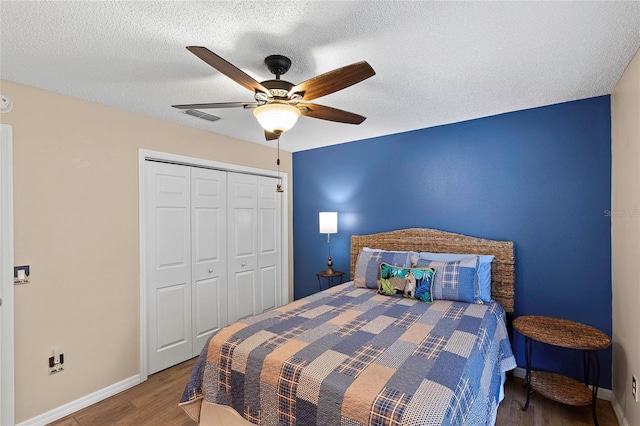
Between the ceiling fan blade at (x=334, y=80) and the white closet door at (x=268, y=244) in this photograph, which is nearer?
the ceiling fan blade at (x=334, y=80)

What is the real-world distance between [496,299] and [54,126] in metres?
3.94

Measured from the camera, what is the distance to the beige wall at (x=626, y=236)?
182 centimetres

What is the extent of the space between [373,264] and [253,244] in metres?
1.66

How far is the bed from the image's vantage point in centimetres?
128

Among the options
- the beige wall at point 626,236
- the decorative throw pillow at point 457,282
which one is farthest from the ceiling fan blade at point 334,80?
the decorative throw pillow at point 457,282

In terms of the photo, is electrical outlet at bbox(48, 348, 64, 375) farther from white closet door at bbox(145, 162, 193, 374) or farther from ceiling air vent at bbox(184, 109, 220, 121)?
ceiling air vent at bbox(184, 109, 220, 121)

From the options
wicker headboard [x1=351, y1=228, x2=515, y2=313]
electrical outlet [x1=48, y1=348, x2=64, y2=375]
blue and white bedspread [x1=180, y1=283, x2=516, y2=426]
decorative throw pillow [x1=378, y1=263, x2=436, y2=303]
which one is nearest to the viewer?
blue and white bedspread [x1=180, y1=283, x2=516, y2=426]

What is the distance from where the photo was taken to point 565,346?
1965 mm

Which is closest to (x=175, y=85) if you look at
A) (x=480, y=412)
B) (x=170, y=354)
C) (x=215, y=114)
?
(x=215, y=114)

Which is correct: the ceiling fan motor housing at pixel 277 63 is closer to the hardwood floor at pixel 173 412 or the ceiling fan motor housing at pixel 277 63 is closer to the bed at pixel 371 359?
the bed at pixel 371 359

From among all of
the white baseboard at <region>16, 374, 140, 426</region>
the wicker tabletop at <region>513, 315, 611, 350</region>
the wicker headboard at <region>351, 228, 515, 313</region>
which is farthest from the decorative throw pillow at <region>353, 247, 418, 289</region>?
the white baseboard at <region>16, 374, 140, 426</region>

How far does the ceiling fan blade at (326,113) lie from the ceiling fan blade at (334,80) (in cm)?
11

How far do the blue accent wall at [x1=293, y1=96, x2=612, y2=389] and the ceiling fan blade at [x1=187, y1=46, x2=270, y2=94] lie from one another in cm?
220

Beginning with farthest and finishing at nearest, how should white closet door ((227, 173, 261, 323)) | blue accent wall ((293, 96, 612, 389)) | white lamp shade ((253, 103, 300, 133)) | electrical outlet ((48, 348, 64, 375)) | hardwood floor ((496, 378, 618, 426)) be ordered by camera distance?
white closet door ((227, 173, 261, 323)) < blue accent wall ((293, 96, 612, 389)) < electrical outlet ((48, 348, 64, 375)) < hardwood floor ((496, 378, 618, 426)) < white lamp shade ((253, 103, 300, 133))
